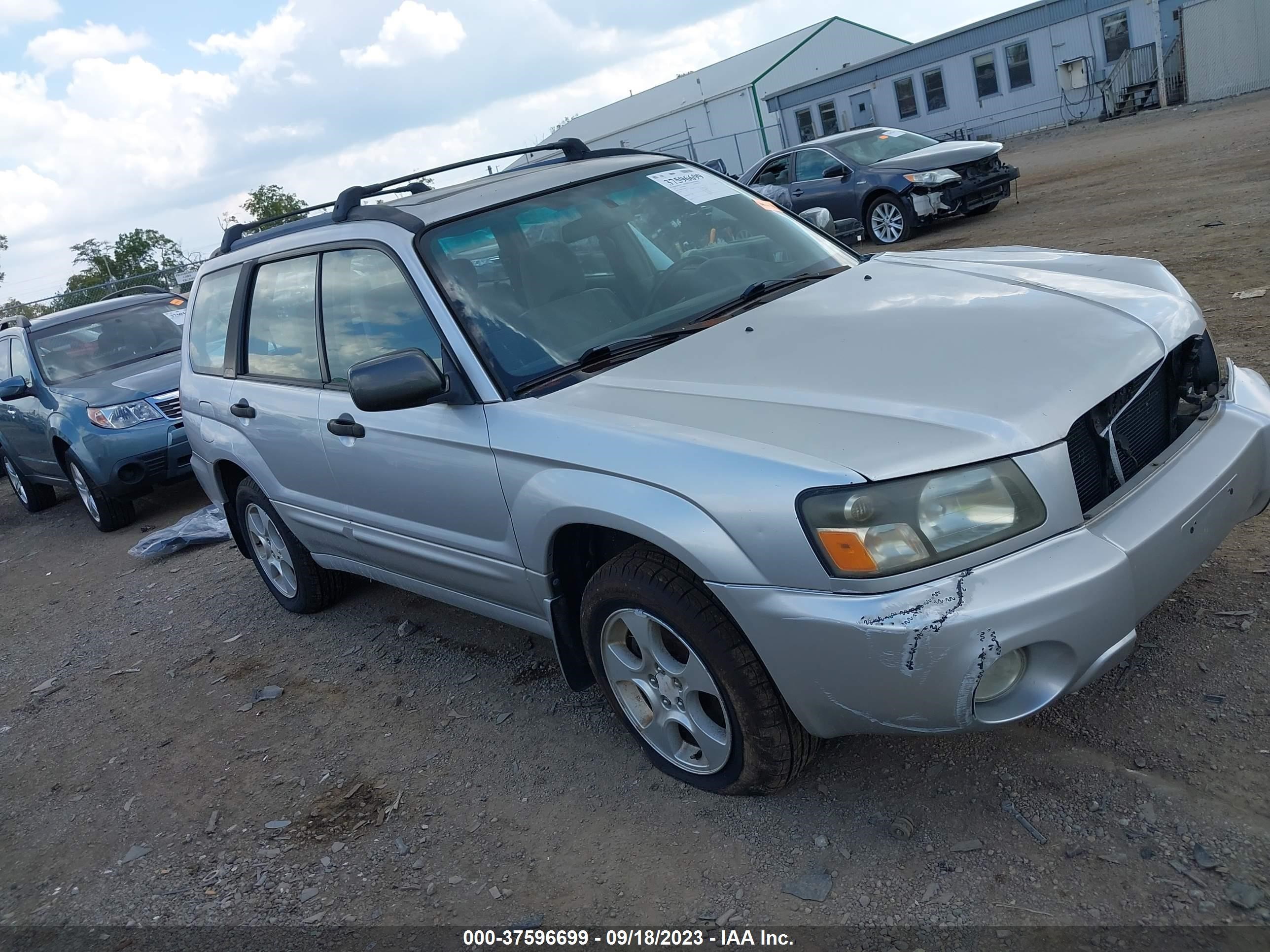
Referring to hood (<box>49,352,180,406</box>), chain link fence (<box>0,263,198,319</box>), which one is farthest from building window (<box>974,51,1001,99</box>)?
hood (<box>49,352,180,406</box>)

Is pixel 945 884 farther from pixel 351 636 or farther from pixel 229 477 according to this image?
pixel 229 477

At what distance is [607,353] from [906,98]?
103 feet

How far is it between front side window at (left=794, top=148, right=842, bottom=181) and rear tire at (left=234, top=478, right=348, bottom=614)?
11.0 m

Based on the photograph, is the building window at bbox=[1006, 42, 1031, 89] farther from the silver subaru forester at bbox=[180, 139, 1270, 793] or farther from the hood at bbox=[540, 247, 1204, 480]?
the hood at bbox=[540, 247, 1204, 480]

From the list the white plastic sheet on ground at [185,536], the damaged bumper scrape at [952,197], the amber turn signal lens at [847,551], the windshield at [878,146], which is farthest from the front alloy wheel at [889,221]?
the amber turn signal lens at [847,551]

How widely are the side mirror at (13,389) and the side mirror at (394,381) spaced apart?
6.53 metres

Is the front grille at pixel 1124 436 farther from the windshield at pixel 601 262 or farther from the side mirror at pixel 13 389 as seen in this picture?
the side mirror at pixel 13 389

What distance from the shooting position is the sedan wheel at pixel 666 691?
2.83 metres

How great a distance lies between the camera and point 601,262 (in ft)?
11.8

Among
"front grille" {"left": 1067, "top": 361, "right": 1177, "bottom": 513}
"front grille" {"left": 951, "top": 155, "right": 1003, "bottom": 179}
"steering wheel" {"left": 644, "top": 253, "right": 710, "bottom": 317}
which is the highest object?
"steering wheel" {"left": 644, "top": 253, "right": 710, "bottom": 317}

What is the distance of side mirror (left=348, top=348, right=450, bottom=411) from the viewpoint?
3.06m

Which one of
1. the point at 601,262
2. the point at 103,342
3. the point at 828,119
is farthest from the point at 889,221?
the point at 828,119

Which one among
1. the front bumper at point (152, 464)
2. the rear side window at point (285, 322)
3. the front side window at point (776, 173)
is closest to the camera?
the rear side window at point (285, 322)

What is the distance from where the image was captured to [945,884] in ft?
8.10
